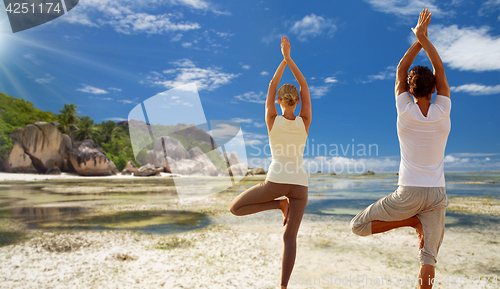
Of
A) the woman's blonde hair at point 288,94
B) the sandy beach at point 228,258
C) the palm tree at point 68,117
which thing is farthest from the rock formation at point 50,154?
the woman's blonde hair at point 288,94

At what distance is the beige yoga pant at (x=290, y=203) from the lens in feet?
11.7

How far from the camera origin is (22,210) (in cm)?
1463

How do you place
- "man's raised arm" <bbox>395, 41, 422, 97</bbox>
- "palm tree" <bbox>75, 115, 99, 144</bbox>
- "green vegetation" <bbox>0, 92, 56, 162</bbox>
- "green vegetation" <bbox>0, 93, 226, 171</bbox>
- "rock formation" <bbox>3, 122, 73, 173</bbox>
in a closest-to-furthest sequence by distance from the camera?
"man's raised arm" <bbox>395, 41, 422, 97</bbox> → "green vegetation" <bbox>0, 92, 56, 162</bbox> → "rock formation" <bbox>3, 122, 73, 173</bbox> → "green vegetation" <bbox>0, 93, 226, 171</bbox> → "palm tree" <bbox>75, 115, 99, 144</bbox>

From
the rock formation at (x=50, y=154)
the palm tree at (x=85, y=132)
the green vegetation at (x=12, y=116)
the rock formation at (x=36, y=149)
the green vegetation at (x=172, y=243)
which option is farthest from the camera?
the palm tree at (x=85, y=132)

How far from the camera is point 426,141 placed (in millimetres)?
2977

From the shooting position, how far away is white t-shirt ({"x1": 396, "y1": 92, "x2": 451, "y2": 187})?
2.97m

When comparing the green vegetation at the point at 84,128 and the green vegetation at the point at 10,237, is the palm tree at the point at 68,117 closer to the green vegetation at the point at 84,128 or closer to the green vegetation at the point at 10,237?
the green vegetation at the point at 84,128

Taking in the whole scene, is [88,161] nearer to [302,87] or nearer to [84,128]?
[84,128]

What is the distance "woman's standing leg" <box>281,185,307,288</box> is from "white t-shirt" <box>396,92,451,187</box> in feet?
3.96

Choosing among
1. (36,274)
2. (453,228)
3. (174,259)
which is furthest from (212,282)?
(453,228)

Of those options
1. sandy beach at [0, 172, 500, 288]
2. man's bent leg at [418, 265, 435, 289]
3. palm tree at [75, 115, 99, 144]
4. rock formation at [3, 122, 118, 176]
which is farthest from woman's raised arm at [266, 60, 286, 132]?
palm tree at [75, 115, 99, 144]

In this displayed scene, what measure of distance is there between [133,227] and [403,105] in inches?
456

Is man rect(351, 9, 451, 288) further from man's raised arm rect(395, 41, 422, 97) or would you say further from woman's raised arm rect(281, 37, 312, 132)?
woman's raised arm rect(281, 37, 312, 132)

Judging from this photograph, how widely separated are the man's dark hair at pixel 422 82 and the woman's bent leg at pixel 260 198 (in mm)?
1864
